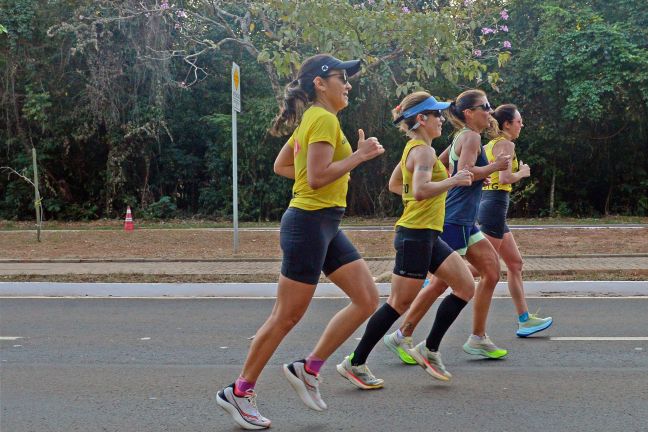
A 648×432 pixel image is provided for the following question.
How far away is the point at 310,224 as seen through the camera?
4648 mm

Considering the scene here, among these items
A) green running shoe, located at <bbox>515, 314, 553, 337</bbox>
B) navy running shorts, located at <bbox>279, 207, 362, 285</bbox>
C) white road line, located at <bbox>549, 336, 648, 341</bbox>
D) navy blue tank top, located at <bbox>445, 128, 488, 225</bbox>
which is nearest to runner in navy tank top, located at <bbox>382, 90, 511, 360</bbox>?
navy blue tank top, located at <bbox>445, 128, 488, 225</bbox>

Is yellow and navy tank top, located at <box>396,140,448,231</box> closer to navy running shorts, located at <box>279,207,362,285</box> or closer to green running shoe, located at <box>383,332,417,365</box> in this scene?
navy running shorts, located at <box>279,207,362,285</box>

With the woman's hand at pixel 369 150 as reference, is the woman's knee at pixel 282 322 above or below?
below

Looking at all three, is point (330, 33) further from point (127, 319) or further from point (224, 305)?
point (127, 319)

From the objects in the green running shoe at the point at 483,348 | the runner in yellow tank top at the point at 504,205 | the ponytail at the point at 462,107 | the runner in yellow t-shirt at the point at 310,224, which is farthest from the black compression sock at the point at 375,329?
the runner in yellow tank top at the point at 504,205

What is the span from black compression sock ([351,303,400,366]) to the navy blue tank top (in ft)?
3.04

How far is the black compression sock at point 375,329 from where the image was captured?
17.9 feet

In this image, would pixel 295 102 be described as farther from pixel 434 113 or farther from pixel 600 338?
pixel 600 338

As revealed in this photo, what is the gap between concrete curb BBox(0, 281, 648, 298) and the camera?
33.0 feet

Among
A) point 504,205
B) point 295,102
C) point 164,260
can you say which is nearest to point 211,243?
point 164,260

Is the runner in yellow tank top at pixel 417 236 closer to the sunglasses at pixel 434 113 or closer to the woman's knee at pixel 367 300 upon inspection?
the sunglasses at pixel 434 113

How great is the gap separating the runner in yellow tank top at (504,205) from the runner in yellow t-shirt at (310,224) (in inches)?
85.4

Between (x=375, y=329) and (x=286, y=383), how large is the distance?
823mm

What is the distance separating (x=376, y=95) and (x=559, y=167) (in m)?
5.25
